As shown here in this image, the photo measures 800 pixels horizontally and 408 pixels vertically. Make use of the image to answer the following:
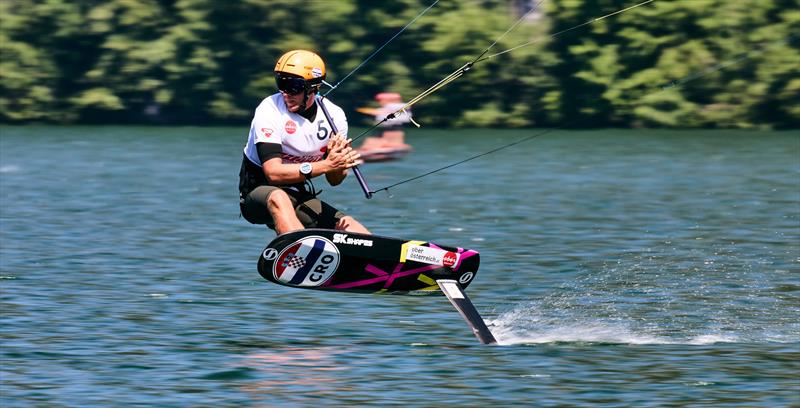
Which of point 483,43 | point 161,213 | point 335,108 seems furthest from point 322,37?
point 335,108

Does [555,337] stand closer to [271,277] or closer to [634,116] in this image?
[271,277]

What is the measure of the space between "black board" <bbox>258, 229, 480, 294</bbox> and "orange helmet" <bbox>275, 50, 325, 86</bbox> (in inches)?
48.1

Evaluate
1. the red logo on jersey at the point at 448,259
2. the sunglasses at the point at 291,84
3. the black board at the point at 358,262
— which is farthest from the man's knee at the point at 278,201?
the red logo on jersey at the point at 448,259

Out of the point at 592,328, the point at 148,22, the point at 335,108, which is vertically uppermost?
the point at 148,22

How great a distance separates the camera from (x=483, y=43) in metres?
45.5

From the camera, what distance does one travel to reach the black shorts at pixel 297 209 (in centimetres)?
1302

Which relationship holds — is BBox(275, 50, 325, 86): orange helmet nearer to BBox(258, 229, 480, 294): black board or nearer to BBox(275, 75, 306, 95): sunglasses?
BBox(275, 75, 306, 95): sunglasses

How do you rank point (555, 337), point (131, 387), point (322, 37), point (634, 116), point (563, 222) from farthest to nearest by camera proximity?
point (322, 37), point (634, 116), point (563, 222), point (555, 337), point (131, 387)

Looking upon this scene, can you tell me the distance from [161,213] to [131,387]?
38.4 ft

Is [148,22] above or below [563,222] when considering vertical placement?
above

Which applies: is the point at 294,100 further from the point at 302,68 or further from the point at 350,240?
the point at 350,240

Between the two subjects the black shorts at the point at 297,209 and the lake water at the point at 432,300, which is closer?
the lake water at the point at 432,300

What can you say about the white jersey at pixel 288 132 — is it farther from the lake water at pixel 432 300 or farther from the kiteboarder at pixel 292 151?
the lake water at pixel 432 300

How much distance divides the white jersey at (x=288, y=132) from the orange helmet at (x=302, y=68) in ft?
0.88
